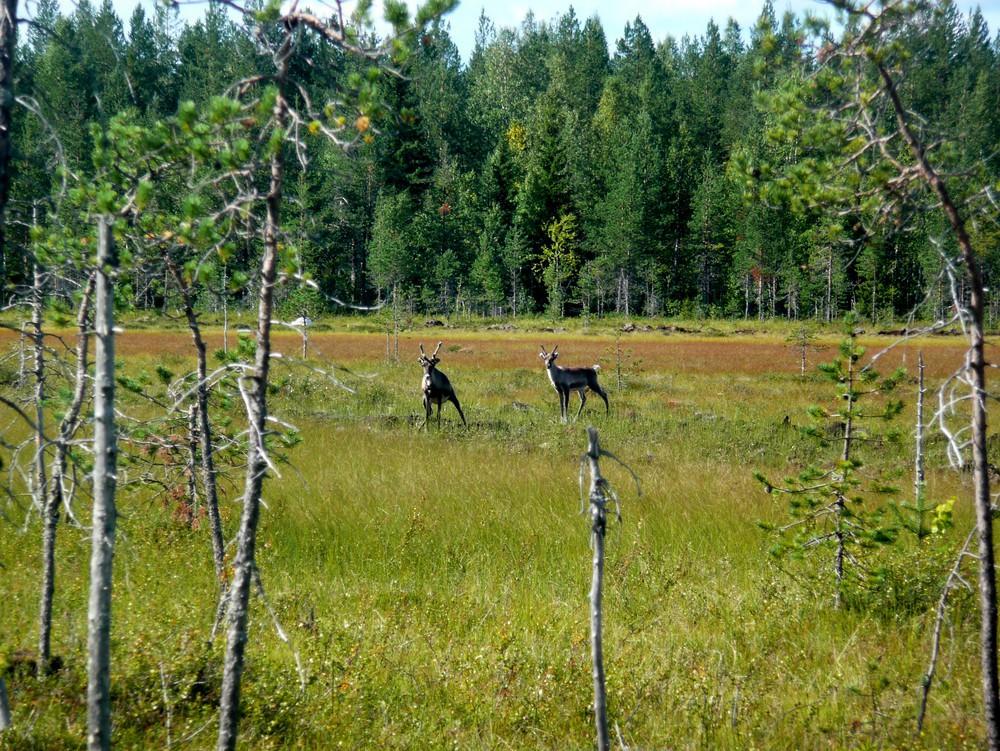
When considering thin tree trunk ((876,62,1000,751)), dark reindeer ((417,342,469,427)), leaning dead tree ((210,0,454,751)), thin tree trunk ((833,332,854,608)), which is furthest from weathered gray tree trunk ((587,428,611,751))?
dark reindeer ((417,342,469,427))

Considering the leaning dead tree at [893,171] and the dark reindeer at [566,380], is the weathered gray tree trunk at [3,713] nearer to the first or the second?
the leaning dead tree at [893,171]

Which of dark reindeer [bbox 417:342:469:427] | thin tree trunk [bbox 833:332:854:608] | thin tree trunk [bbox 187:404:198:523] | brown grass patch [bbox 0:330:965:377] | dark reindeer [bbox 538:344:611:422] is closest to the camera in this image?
thin tree trunk [bbox 187:404:198:523]

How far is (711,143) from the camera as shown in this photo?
263 ft

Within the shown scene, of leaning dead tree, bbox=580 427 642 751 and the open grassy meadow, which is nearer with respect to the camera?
leaning dead tree, bbox=580 427 642 751

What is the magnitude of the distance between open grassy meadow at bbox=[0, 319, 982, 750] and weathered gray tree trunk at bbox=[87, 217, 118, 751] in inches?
13.2

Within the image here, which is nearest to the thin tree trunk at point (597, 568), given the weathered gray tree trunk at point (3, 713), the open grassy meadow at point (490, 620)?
the open grassy meadow at point (490, 620)

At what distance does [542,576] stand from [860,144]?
4.87 m

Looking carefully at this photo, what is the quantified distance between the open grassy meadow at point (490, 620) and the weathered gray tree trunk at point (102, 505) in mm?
334

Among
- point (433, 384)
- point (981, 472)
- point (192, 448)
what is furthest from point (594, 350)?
point (981, 472)

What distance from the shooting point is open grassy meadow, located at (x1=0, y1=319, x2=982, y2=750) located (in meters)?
4.69

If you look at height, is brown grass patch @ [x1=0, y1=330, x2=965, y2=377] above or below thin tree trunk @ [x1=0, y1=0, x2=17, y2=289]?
Result: below

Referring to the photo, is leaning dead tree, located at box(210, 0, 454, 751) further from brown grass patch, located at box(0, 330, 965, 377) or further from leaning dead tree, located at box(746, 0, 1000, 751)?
brown grass patch, located at box(0, 330, 965, 377)

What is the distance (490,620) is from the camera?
21.3ft

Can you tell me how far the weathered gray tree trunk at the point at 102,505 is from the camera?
108 inches
